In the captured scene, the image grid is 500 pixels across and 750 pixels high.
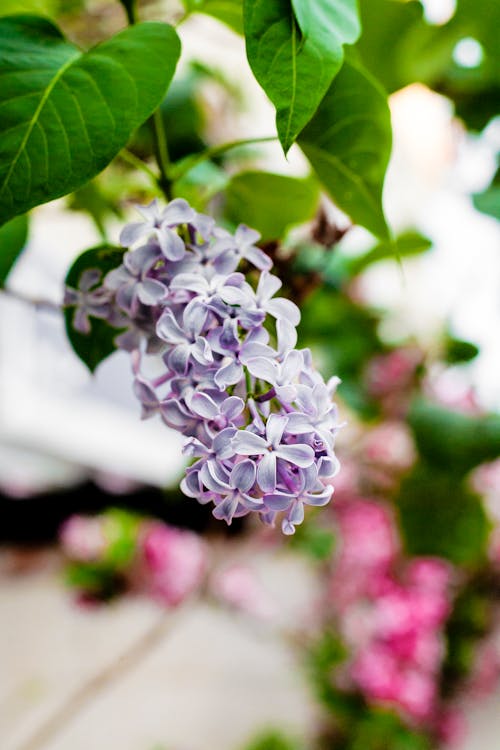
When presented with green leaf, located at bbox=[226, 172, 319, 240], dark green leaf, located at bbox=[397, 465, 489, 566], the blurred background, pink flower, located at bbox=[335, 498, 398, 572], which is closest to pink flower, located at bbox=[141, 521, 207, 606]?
the blurred background

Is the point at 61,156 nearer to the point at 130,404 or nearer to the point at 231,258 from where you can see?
the point at 231,258

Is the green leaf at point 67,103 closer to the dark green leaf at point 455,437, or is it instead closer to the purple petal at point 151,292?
the purple petal at point 151,292

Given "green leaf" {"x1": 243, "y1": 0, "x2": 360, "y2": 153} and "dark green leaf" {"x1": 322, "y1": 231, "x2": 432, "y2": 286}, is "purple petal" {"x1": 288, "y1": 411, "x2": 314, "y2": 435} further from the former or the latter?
"dark green leaf" {"x1": 322, "y1": 231, "x2": 432, "y2": 286}

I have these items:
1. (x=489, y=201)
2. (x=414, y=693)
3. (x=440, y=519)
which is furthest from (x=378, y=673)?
(x=489, y=201)

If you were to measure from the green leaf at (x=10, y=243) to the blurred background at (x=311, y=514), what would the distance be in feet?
0.25

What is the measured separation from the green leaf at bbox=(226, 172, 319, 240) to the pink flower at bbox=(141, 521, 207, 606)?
0.81 metres

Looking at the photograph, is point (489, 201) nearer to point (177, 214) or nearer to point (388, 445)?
point (177, 214)

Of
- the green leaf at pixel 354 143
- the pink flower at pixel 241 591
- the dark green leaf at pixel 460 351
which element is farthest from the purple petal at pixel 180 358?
the pink flower at pixel 241 591

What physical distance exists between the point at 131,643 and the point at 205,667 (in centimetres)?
14

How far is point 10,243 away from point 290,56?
0.17 m

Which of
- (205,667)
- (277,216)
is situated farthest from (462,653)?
(277,216)

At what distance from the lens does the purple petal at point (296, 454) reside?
0.20 metres

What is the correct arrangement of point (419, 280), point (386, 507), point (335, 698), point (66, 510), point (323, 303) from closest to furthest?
point (323, 303) → point (386, 507) → point (335, 698) → point (419, 280) → point (66, 510)

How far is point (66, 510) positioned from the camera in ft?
5.24
